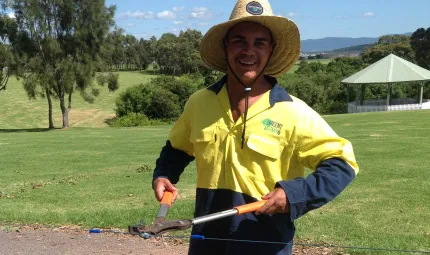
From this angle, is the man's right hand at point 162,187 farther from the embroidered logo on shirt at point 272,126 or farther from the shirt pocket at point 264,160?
the embroidered logo on shirt at point 272,126

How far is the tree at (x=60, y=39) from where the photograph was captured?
37.8 metres

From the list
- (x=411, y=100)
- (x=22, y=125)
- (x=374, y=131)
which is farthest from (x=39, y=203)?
(x=22, y=125)

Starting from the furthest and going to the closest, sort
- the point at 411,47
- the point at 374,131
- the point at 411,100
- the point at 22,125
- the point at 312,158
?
the point at 411,47
the point at 22,125
the point at 411,100
the point at 374,131
the point at 312,158

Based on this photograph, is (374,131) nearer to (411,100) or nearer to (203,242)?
(203,242)

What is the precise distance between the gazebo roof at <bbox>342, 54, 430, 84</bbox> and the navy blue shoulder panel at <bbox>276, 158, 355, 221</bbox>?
39.9 m

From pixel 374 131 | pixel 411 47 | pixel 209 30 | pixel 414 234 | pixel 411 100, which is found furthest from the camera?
pixel 411 47

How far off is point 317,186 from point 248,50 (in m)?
0.74

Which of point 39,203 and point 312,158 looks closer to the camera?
point 312,158

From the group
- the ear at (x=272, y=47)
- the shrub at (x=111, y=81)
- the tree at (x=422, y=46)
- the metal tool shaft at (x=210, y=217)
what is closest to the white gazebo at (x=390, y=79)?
the shrub at (x=111, y=81)

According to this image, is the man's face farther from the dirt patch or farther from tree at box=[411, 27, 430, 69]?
tree at box=[411, 27, 430, 69]

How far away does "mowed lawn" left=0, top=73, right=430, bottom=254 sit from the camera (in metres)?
6.43

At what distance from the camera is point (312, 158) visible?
233 cm

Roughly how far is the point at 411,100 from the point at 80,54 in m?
28.1

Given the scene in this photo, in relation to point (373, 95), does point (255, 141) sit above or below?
above
